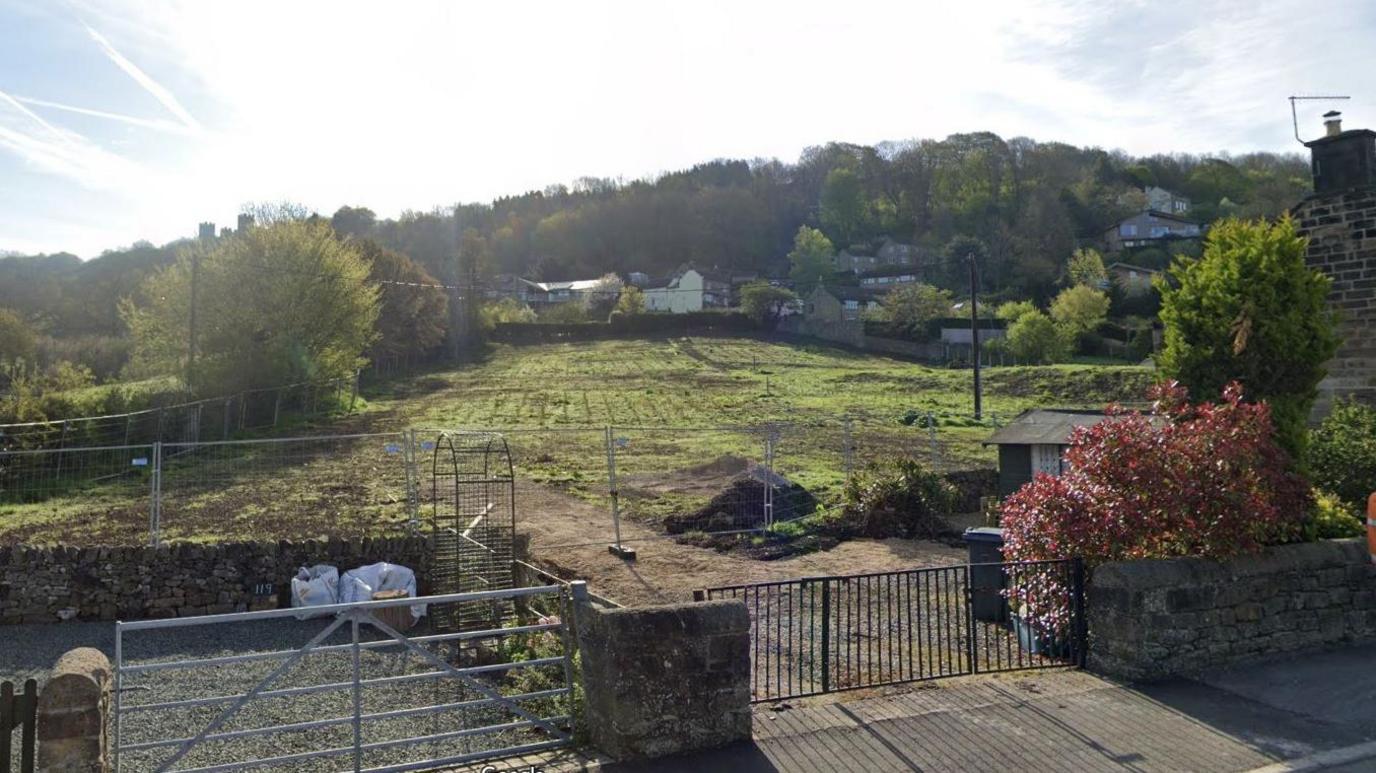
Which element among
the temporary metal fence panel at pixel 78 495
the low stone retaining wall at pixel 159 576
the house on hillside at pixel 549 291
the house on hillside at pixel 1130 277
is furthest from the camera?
the house on hillside at pixel 549 291

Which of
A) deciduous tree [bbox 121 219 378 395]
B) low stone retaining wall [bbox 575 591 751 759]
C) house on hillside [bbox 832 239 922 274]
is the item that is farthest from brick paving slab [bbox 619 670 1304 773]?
house on hillside [bbox 832 239 922 274]

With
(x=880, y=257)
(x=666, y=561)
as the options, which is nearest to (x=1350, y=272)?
(x=666, y=561)

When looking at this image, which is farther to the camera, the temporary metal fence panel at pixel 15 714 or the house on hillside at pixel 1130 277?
the house on hillside at pixel 1130 277

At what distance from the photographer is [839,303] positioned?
9275cm

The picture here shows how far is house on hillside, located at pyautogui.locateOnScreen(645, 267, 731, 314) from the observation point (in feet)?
369

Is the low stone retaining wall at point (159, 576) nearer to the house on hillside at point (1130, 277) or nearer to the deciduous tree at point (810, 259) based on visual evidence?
the house on hillside at point (1130, 277)

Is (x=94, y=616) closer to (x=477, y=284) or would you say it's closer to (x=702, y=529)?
(x=702, y=529)

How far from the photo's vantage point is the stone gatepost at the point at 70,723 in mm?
4797

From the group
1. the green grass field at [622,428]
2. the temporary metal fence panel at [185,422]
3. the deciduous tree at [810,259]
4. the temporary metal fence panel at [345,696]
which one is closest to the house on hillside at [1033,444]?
the green grass field at [622,428]

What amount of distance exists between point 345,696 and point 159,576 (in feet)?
17.8

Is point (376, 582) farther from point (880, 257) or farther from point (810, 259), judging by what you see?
point (880, 257)

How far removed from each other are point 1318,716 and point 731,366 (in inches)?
2087

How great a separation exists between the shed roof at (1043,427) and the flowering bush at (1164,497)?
6560mm

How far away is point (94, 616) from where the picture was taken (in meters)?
12.7
